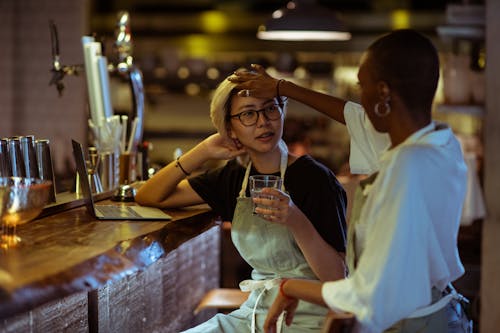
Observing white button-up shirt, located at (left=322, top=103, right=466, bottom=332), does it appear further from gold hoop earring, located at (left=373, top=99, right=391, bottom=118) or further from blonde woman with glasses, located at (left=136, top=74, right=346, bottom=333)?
blonde woman with glasses, located at (left=136, top=74, right=346, bottom=333)

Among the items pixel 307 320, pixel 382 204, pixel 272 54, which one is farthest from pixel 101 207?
pixel 272 54

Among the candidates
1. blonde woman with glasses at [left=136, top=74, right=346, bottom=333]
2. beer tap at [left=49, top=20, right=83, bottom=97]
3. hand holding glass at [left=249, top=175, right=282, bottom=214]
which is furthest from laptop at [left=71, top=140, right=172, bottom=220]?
beer tap at [left=49, top=20, right=83, bottom=97]

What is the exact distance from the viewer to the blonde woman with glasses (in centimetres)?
263

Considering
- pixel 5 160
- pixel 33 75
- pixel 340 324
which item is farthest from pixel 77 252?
pixel 33 75

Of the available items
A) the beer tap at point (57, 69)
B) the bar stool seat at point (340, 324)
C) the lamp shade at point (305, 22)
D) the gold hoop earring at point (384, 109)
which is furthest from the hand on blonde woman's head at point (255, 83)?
the lamp shade at point (305, 22)

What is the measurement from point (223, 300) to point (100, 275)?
4.88ft

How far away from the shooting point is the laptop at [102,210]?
293 centimetres

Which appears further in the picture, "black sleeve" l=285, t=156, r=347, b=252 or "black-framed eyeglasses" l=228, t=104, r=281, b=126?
"black-framed eyeglasses" l=228, t=104, r=281, b=126

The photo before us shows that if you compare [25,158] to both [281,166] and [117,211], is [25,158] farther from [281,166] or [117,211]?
[281,166]

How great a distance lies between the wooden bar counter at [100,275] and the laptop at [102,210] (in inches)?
1.8

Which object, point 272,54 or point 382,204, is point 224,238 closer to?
point 272,54

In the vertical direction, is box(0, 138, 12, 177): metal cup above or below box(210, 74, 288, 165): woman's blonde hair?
below

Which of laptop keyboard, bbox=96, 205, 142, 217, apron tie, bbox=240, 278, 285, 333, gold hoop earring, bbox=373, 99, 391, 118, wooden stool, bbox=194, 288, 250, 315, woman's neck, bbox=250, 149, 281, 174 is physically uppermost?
gold hoop earring, bbox=373, 99, 391, 118

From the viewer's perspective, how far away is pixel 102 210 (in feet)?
10.1
